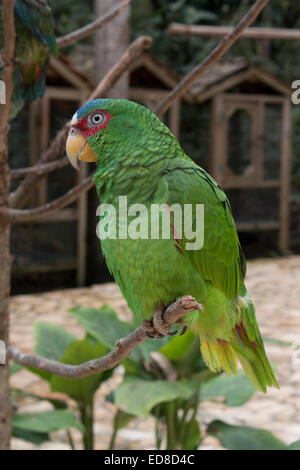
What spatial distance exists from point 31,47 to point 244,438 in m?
1.08

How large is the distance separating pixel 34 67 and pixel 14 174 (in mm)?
229

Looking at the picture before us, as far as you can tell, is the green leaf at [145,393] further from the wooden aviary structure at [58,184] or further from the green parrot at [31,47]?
the wooden aviary structure at [58,184]

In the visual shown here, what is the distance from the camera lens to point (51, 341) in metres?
1.63

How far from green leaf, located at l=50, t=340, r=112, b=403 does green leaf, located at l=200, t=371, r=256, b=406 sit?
32 centimetres

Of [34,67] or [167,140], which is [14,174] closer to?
[34,67]

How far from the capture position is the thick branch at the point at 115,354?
517 millimetres

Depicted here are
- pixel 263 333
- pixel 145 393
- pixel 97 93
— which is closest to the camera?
pixel 97 93

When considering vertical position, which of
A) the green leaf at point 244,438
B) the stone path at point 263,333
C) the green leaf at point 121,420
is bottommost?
the stone path at point 263,333

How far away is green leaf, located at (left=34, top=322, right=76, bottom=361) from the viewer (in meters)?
1.58

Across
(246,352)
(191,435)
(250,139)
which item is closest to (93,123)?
(246,352)

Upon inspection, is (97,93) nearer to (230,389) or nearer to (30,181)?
(30,181)

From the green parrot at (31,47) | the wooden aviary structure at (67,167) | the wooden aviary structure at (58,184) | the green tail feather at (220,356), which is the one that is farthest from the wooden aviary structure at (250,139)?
the green tail feather at (220,356)

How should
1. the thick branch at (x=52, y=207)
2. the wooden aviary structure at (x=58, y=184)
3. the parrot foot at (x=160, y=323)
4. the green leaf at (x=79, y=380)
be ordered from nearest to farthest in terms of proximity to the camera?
the parrot foot at (x=160, y=323) → the thick branch at (x=52, y=207) → the green leaf at (x=79, y=380) → the wooden aviary structure at (x=58, y=184)

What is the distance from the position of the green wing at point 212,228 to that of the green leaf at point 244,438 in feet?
→ 2.89
